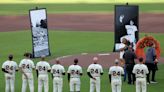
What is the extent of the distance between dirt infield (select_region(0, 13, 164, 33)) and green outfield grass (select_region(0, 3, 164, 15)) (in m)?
3.01

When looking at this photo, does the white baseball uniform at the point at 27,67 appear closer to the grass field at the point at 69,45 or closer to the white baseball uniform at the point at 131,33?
the grass field at the point at 69,45

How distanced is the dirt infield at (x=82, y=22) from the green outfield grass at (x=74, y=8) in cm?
301

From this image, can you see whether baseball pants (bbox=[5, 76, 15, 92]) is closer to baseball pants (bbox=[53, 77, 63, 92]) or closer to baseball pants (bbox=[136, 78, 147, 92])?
baseball pants (bbox=[53, 77, 63, 92])

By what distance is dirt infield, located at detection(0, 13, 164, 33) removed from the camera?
1621 inches

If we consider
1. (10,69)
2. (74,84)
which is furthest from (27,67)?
(74,84)

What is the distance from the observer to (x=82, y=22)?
4475 centimetres

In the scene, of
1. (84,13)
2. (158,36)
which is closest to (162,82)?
(158,36)

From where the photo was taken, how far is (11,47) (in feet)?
104

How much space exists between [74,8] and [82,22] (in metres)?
10.8

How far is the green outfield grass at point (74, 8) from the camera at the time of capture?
52.1 meters

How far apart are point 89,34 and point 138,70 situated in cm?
2051

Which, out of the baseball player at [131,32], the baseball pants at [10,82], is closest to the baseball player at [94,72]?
the baseball pants at [10,82]

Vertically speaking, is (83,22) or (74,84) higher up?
(83,22)

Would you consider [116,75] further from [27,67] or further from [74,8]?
[74,8]
